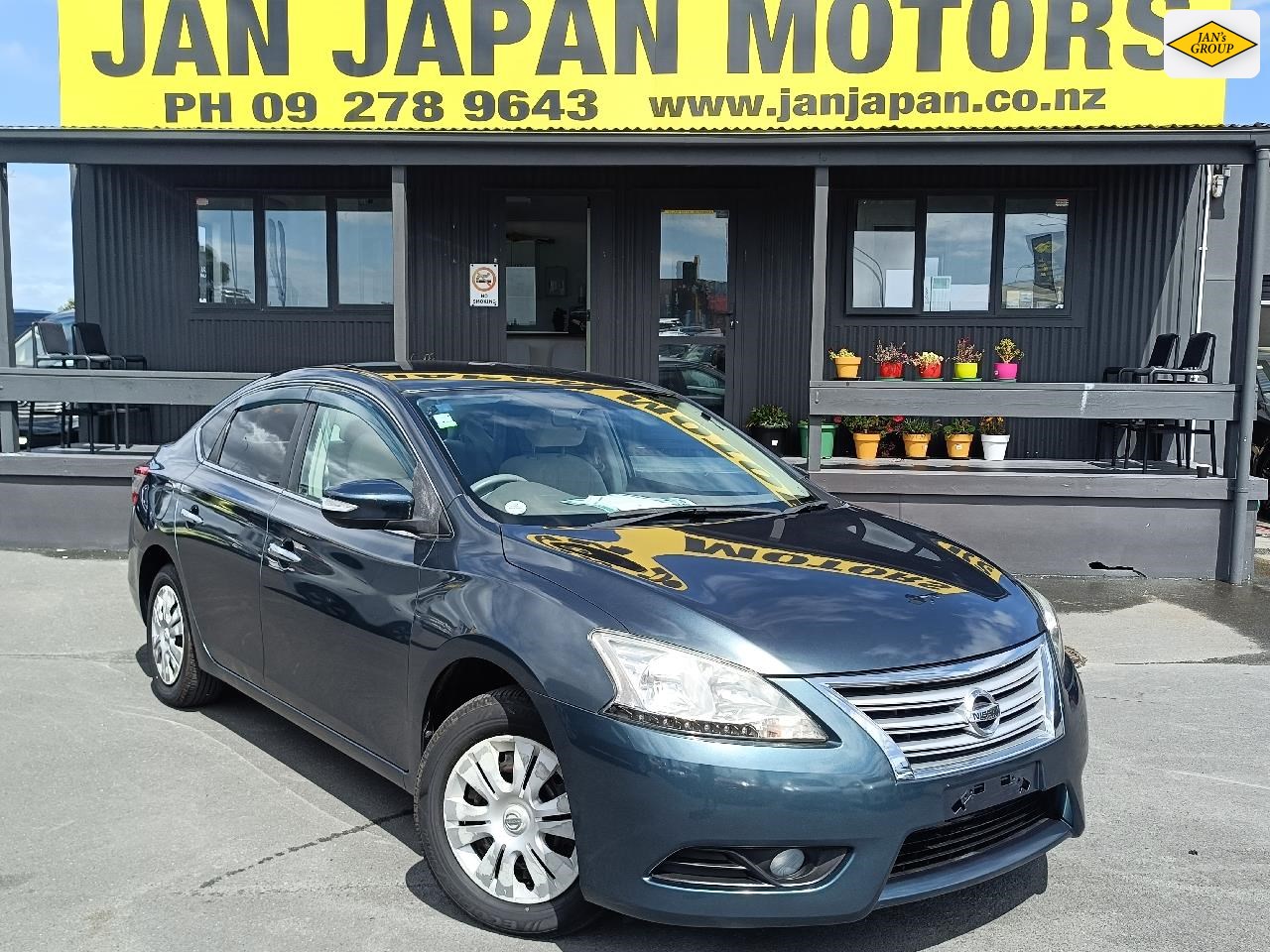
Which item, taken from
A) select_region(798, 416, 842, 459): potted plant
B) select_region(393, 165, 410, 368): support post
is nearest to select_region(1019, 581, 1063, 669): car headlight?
select_region(798, 416, 842, 459): potted plant

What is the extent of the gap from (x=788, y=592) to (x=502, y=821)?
1.03 meters

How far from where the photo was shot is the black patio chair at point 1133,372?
10.3 m

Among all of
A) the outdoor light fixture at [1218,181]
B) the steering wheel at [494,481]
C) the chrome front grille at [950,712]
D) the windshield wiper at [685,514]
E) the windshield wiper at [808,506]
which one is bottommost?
the chrome front grille at [950,712]

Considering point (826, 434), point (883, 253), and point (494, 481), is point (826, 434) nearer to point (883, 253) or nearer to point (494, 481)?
point (883, 253)

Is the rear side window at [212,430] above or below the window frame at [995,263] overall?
below

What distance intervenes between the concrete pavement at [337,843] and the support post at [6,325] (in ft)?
13.1

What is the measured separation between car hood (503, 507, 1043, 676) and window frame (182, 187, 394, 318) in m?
8.82

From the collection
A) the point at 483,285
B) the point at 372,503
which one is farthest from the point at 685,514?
the point at 483,285

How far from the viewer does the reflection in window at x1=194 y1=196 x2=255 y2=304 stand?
1194 centimetres

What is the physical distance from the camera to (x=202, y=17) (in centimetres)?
1016

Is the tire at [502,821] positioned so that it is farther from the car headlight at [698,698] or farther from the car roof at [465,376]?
the car roof at [465,376]

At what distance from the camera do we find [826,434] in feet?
35.6

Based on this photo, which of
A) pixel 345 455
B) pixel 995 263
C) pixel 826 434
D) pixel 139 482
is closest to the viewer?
pixel 345 455

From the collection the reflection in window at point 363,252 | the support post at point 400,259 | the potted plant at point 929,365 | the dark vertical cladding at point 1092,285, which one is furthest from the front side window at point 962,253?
the reflection in window at point 363,252
